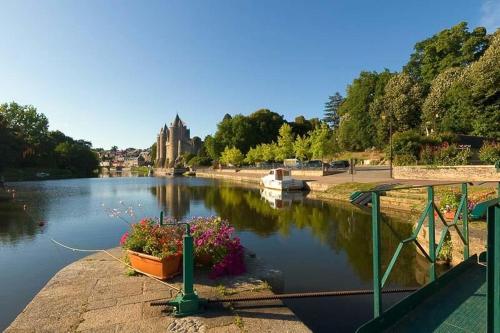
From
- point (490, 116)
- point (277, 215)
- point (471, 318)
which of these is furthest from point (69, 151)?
point (471, 318)

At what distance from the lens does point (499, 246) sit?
1999mm

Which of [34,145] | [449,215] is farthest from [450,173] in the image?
[34,145]

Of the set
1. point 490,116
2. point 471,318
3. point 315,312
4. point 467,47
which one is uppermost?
point 467,47

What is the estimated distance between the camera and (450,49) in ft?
158

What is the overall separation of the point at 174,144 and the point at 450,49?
10313 centimetres

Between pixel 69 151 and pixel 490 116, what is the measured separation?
9501cm

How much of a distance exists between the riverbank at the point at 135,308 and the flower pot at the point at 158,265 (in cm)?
17

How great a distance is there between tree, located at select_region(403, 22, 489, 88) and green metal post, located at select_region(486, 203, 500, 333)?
54086mm

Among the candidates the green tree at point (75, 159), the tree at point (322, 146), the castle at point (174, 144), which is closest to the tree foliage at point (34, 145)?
the green tree at point (75, 159)

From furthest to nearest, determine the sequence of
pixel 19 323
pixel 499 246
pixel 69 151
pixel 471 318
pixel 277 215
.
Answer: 1. pixel 69 151
2. pixel 277 215
3. pixel 19 323
4. pixel 471 318
5. pixel 499 246

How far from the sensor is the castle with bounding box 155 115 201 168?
429 feet

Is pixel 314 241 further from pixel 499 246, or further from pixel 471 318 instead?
pixel 499 246

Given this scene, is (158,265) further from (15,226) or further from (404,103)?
(404,103)

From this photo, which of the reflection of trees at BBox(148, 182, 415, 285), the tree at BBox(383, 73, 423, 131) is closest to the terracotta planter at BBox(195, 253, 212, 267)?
the reflection of trees at BBox(148, 182, 415, 285)
